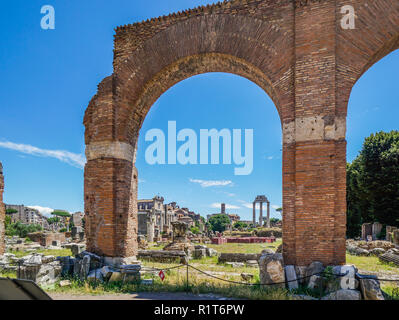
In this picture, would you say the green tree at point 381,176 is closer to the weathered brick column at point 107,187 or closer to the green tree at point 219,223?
the weathered brick column at point 107,187

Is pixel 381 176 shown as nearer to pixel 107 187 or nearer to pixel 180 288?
pixel 180 288

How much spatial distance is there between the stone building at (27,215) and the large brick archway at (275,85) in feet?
272

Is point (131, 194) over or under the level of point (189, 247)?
over

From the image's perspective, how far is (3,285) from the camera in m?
2.30

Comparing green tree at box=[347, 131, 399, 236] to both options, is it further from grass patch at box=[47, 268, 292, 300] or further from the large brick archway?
grass patch at box=[47, 268, 292, 300]

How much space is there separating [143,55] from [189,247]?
33.3 ft

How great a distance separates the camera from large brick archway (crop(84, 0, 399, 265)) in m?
6.54

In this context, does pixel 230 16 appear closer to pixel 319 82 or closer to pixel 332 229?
pixel 319 82

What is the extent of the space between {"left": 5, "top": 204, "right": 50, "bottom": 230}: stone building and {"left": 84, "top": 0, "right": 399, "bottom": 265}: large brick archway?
272 feet

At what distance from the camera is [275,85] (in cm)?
740

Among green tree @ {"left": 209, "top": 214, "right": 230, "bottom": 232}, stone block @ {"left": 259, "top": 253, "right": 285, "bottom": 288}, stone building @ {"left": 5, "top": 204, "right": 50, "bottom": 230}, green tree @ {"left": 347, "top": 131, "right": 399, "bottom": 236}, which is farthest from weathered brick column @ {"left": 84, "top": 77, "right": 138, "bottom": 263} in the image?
stone building @ {"left": 5, "top": 204, "right": 50, "bottom": 230}

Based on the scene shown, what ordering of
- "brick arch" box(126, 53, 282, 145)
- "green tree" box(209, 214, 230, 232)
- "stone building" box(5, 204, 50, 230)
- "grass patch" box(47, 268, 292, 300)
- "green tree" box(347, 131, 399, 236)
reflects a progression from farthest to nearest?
"stone building" box(5, 204, 50, 230) < "green tree" box(209, 214, 230, 232) < "green tree" box(347, 131, 399, 236) < "brick arch" box(126, 53, 282, 145) < "grass patch" box(47, 268, 292, 300)

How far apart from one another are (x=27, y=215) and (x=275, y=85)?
3832 inches
